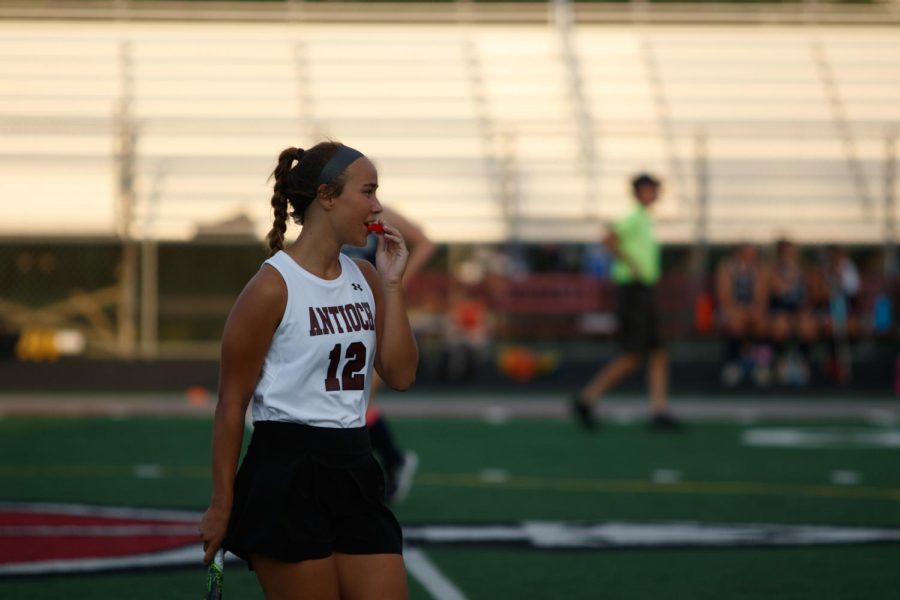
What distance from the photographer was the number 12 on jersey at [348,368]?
14.6 feet

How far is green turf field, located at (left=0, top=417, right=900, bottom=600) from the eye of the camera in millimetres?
6949

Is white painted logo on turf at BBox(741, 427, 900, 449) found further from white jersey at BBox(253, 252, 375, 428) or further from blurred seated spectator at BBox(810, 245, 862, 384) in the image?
white jersey at BBox(253, 252, 375, 428)

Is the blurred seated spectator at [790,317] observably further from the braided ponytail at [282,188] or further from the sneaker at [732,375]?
the braided ponytail at [282,188]

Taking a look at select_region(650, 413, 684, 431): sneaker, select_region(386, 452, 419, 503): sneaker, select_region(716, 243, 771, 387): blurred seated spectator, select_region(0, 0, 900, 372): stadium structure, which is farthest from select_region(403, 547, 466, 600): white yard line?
select_region(0, 0, 900, 372): stadium structure

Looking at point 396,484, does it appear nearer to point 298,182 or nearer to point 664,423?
point 298,182

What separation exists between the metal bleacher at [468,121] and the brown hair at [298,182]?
1844 centimetres

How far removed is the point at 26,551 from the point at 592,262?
16029 millimetres

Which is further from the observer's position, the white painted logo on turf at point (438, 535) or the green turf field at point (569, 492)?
the white painted logo on turf at point (438, 535)

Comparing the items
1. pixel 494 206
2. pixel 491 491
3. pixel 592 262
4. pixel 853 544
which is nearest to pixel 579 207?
pixel 494 206

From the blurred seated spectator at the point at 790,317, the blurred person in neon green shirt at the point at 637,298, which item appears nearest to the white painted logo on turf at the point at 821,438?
the blurred person in neon green shirt at the point at 637,298

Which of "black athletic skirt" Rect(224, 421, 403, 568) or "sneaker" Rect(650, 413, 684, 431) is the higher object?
"black athletic skirt" Rect(224, 421, 403, 568)

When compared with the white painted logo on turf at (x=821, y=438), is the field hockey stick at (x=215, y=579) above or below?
above

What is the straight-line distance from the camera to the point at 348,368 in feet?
14.8

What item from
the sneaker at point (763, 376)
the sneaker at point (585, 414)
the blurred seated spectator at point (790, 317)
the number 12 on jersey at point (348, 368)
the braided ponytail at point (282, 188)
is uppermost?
the braided ponytail at point (282, 188)
